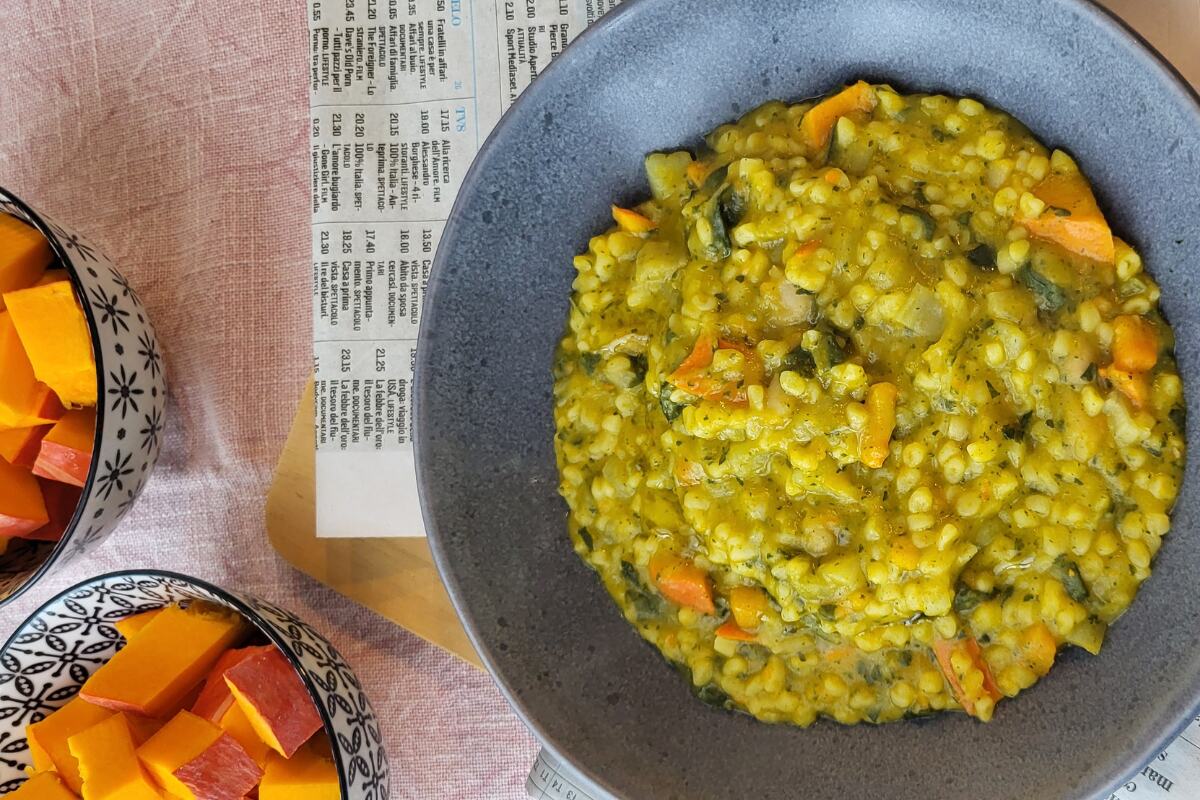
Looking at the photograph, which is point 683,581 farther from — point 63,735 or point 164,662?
point 63,735

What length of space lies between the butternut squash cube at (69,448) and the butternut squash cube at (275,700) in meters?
0.49

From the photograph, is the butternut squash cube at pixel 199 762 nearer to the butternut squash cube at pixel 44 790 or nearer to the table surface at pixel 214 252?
the butternut squash cube at pixel 44 790

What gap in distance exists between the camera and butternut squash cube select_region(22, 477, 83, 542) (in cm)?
217

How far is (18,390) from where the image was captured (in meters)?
2.00

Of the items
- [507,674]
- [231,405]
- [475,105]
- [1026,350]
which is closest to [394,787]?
[507,674]

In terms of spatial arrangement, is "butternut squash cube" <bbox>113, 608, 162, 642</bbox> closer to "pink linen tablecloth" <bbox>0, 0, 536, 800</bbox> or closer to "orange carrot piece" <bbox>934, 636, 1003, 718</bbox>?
"pink linen tablecloth" <bbox>0, 0, 536, 800</bbox>

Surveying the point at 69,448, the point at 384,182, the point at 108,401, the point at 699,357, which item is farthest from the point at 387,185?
the point at 699,357

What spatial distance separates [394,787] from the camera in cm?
230

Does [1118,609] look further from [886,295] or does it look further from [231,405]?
[231,405]

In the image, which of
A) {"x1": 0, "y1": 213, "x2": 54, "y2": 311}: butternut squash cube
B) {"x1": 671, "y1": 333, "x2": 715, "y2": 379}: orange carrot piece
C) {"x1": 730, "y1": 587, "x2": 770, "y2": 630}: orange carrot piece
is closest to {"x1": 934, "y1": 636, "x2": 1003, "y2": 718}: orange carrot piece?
{"x1": 730, "y1": 587, "x2": 770, "y2": 630}: orange carrot piece

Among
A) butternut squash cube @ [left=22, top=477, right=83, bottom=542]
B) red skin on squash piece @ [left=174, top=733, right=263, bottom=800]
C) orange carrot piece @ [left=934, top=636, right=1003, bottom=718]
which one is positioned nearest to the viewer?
orange carrot piece @ [left=934, top=636, right=1003, bottom=718]

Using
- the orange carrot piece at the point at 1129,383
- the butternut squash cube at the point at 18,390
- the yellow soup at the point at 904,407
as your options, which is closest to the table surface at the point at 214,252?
the butternut squash cube at the point at 18,390

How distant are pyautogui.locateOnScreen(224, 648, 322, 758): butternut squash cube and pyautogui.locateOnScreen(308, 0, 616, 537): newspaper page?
0.30 meters

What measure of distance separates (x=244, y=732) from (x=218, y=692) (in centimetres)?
11
